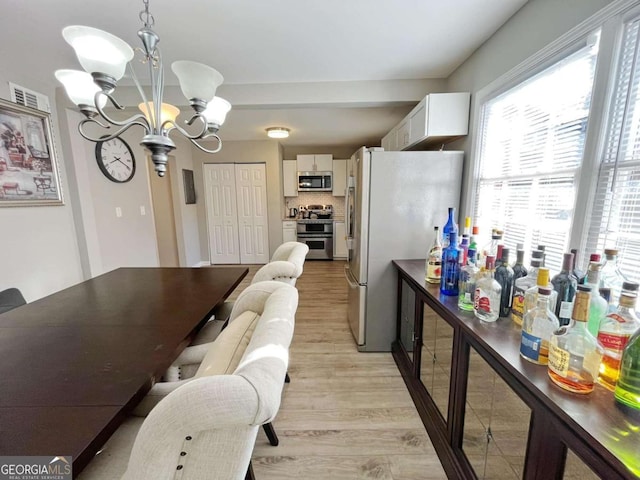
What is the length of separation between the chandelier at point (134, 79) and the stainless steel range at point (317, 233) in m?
3.69

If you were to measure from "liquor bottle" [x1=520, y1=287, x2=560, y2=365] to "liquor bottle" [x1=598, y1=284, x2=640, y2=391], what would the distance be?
112mm

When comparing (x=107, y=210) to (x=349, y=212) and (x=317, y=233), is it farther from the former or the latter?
(x=317, y=233)

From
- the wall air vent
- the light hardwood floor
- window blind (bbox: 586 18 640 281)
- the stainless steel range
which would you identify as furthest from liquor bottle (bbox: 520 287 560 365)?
the stainless steel range

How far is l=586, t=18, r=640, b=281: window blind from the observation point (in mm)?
1000

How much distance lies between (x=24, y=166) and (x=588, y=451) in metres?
3.61

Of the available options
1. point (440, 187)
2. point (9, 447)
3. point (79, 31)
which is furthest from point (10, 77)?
point (440, 187)

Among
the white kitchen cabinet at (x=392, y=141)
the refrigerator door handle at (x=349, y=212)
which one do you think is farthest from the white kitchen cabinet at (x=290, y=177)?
the refrigerator door handle at (x=349, y=212)

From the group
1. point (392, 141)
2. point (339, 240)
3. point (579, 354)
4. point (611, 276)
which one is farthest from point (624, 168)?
point (339, 240)

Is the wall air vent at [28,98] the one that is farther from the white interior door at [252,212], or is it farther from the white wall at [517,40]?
the white wall at [517,40]

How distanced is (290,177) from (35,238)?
391cm

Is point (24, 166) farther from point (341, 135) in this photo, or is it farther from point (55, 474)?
point (341, 135)

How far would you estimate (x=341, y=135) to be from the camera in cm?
461

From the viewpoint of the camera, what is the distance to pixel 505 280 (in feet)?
3.77

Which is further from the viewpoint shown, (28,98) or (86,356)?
(28,98)
